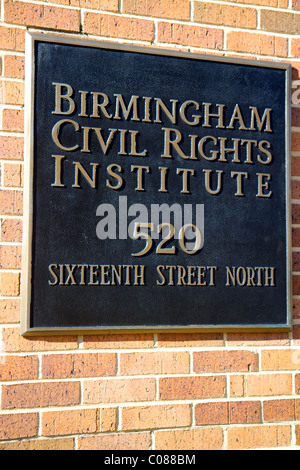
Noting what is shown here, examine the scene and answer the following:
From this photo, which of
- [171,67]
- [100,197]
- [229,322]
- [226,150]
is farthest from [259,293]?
[171,67]

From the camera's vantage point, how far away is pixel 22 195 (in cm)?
253

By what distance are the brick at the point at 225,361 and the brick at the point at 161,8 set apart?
5.56 ft

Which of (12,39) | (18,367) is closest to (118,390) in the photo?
(18,367)

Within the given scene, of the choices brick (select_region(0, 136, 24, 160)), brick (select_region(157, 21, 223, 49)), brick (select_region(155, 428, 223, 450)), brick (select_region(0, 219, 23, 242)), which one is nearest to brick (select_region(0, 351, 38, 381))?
brick (select_region(0, 219, 23, 242))

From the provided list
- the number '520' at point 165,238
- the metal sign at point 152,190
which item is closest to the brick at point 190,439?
the metal sign at point 152,190

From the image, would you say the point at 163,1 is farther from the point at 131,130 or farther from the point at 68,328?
the point at 68,328

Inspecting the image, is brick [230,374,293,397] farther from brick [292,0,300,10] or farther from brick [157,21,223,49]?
brick [292,0,300,10]

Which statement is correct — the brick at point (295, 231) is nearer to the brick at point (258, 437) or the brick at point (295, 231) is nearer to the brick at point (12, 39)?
the brick at point (258, 437)

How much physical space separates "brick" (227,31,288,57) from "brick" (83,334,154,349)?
60.5 inches

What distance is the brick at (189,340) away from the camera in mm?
2645

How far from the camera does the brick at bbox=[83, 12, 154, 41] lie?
104 inches

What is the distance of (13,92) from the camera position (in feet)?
8.32

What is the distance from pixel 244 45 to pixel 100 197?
1.12 metres

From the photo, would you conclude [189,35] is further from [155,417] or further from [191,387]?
[155,417]
